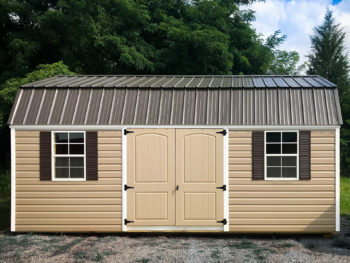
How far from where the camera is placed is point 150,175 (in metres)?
8.43

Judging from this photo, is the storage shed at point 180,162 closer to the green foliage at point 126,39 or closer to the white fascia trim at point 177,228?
the white fascia trim at point 177,228

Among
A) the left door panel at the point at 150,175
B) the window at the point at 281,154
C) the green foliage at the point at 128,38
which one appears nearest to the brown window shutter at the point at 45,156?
the left door panel at the point at 150,175

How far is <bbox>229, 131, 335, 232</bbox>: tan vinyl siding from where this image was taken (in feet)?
27.0

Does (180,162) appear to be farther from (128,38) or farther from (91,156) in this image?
(128,38)

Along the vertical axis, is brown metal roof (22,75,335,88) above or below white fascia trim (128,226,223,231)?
above

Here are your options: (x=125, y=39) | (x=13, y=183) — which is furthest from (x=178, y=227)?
(x=125, y=39)

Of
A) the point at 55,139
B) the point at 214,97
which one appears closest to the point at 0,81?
the point at 55,139

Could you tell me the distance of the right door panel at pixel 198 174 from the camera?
834cm

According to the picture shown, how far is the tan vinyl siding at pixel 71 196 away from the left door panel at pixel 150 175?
11.9 inches

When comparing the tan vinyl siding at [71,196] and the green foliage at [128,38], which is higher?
the green foliage at [128,38]

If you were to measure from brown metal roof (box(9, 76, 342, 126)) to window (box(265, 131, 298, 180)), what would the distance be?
1.11 ft

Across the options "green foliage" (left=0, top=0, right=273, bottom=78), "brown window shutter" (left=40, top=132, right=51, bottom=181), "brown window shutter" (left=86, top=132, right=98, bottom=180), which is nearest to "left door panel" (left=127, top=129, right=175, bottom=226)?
"brown window shutter" (left=86, top=132, right=98, bottom=180)

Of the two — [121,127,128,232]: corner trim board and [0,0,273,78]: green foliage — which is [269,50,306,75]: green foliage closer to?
[0,0,273,78]: green foliage

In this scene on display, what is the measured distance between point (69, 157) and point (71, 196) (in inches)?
35.0
